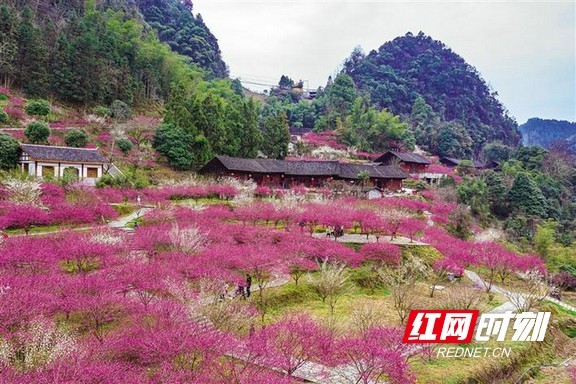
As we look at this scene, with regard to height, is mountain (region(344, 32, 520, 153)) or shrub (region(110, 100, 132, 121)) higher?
mountain (region(344, 32, 520, 153))

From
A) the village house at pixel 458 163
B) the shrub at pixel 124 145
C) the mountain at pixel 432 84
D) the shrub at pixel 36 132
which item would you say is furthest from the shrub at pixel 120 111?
the mountain at pixel 432 84

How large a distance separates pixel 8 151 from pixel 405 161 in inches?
1788

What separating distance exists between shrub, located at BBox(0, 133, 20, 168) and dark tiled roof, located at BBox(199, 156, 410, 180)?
15226 mm

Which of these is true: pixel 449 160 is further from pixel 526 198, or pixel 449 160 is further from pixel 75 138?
pixel 75 138

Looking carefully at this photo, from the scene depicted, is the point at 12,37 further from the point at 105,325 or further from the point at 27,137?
the point at 105,325

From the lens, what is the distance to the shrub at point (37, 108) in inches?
1531

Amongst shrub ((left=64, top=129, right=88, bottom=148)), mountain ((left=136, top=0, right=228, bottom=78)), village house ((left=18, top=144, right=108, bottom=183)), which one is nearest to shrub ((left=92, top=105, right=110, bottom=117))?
shrub ((left=64, top=129, right=88, bottom=148))

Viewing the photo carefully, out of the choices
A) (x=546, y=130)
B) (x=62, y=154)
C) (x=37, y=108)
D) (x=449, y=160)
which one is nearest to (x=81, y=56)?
(x=37, y=108)

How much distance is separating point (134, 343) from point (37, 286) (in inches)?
143

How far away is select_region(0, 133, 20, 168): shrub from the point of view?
29562 millimetres

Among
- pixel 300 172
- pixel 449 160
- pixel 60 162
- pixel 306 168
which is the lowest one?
pixel 60 162

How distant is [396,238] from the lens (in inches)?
1039

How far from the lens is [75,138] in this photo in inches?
1446

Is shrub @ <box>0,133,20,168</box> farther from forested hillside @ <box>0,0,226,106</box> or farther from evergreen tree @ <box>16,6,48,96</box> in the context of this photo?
forested hillside @ <box>0,0,226,106</box>
